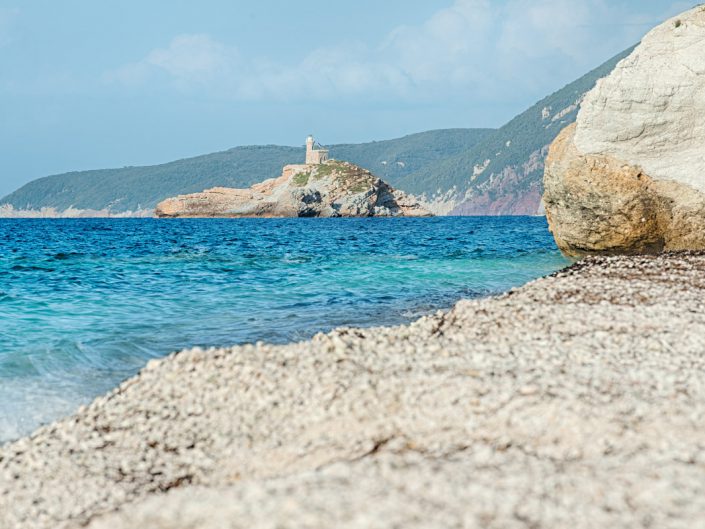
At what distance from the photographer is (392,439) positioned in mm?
5402

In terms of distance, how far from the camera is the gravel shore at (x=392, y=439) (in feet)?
13.8

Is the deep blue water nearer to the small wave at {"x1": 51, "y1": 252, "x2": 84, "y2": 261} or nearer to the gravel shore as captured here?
the small wave at {"x1": 51, "y1": 252, "x2": 84, "y2": 261}

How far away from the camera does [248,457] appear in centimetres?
556

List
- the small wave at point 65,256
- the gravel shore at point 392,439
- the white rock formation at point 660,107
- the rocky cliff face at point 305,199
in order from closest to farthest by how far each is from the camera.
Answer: the gravel shore at point 392,439
the white rock formation at point 660,107
the small wave at point 65,256
the rocky cliff face at point 305,199

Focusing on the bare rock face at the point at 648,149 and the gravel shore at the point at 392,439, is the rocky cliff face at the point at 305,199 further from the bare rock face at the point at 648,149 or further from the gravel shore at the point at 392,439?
the gravel shore at the point at 392,439

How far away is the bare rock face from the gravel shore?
41.3 feet

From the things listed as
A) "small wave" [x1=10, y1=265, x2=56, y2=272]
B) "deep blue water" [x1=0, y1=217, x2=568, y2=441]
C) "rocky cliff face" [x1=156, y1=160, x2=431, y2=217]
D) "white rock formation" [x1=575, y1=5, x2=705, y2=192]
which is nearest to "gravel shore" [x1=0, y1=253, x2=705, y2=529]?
"deep blue water" [x1=0, y1=217, x2=568, y2=441]

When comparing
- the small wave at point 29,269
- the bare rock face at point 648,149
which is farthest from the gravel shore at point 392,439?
the small wave at point 29,269

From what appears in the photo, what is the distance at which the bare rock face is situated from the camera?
19.3 metres

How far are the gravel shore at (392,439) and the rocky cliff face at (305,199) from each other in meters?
138

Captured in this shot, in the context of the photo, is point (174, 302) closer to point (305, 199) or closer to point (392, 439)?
point (392, 439)

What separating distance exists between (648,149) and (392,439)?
57.9ft

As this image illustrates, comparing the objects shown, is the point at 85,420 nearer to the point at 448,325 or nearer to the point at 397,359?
the point at 397,359

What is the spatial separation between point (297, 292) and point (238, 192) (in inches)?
5578
